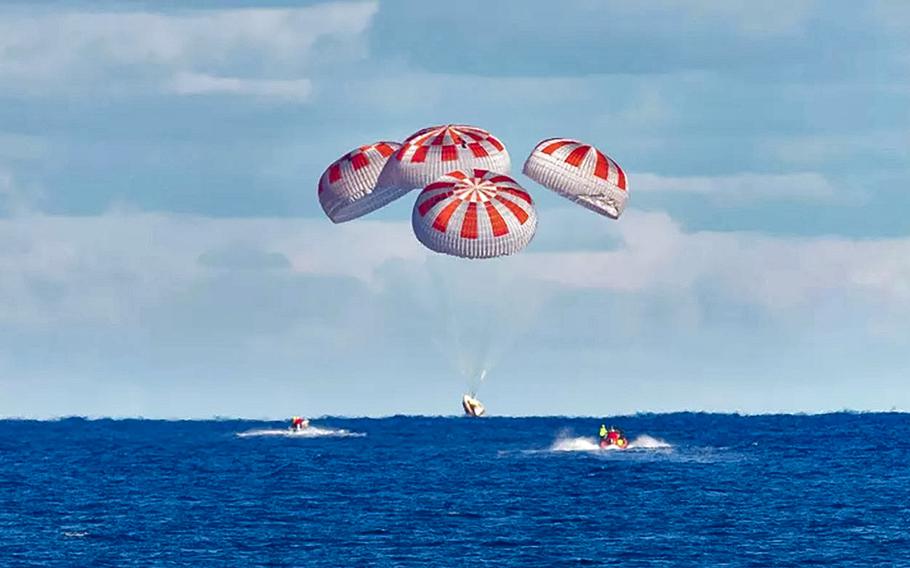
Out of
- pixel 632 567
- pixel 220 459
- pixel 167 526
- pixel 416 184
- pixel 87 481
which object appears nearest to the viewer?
pixel 632 567

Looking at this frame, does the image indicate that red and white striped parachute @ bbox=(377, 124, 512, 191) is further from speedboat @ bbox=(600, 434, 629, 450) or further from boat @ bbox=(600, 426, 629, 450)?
speedboat @ bbox=(600, 434, 629, 450)

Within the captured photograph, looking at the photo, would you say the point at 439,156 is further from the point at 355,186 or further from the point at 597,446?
the point at 597,446

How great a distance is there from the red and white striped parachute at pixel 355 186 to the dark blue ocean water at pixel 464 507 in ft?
46.7

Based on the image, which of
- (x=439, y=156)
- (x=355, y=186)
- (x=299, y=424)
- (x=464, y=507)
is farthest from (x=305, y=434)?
(x=439, y=156)

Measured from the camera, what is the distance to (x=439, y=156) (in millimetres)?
71000

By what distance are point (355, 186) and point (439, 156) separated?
5.24m

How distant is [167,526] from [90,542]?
595 centimetres

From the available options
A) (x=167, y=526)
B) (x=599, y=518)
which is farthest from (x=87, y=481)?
(x=599, y=518)

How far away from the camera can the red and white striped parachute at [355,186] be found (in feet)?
245

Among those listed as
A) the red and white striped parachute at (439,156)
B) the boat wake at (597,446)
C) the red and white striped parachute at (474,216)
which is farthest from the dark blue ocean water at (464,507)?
the red and white striped parachute at (439,156)

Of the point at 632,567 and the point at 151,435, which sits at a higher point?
the point at 151,435

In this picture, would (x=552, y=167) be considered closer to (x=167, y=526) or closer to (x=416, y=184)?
(x=416, y=184)

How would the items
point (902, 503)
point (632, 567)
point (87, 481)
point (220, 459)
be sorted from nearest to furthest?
point (632, 567) < point (902, 503) < point (87, 481) < point (220, 459)

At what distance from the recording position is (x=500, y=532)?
71812mm
